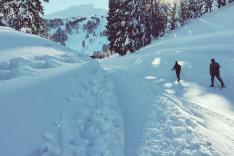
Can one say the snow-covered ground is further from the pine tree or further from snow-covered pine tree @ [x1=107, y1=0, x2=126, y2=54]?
the pine tree

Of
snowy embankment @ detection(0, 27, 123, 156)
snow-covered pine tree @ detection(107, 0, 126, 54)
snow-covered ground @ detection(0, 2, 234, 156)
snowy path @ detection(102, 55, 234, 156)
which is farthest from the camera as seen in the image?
snow-covered pine tree @ detection(107, 0, 126, 54)

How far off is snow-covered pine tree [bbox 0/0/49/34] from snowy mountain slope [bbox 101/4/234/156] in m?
14.1

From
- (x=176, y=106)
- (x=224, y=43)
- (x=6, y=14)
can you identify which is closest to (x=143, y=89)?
(x=176, y=106)

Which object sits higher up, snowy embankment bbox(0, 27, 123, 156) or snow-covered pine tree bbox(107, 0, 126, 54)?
snow-covered pine tree bbox(107, 0, 126, 54)

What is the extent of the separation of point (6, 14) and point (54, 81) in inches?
1069

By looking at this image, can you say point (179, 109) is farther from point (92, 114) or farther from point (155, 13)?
point (155, 13)

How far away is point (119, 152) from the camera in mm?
9273

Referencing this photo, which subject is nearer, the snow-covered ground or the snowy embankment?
the snowy embankment

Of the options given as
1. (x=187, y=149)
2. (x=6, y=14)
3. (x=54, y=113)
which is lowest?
(x=187, y=149)

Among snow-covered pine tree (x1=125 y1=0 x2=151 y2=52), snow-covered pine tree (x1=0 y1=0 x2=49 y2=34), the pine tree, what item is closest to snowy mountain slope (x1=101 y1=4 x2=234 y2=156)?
snow-covered pine tree (x1=0 y1=0 x2=49 y2=34)

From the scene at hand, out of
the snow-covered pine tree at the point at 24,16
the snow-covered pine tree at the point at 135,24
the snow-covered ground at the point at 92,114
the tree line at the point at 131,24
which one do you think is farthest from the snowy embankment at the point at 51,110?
the tree line at the point at 131,24

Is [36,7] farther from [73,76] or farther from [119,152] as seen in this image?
[119,152]

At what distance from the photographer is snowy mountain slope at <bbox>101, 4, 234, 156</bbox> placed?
1011 cm

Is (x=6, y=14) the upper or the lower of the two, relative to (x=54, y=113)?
upper
